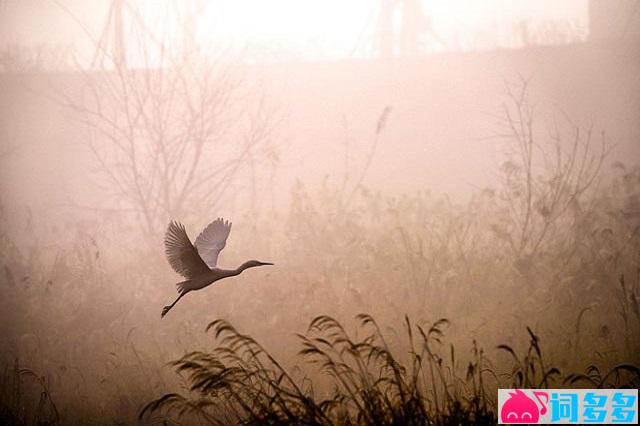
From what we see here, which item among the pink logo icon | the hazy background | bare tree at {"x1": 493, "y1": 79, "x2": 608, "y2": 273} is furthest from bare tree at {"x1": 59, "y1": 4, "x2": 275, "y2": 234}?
the pink logo icon

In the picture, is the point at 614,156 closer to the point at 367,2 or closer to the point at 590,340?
the point at 590,340

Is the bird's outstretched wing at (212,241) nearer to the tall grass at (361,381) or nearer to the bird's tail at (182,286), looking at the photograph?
the bird's tail at (182,286)

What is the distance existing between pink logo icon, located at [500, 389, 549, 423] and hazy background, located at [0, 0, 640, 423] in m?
0.11

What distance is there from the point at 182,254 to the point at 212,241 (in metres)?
0.12

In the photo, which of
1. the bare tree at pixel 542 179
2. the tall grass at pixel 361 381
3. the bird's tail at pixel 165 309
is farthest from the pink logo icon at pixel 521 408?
the bird's tail at pixel 165 309

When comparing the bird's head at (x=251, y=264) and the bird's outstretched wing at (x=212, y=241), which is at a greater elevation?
the bird's outstretched wing at (x=212, y=241)

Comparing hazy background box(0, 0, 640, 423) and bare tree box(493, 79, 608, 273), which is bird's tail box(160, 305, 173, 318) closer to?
hazy background box(0, 0, 640, 423)

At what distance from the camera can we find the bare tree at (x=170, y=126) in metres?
2.26

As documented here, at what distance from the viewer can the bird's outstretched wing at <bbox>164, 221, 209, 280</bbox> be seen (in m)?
2.11

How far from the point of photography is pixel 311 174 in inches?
88.0

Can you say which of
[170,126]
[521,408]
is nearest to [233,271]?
[170,126]

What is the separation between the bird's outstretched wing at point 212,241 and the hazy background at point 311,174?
7 cm

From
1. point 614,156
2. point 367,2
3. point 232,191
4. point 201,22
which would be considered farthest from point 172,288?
point 614,156

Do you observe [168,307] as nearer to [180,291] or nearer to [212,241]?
[180,291]
